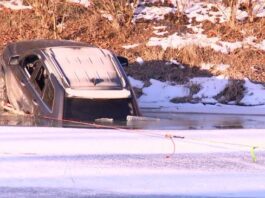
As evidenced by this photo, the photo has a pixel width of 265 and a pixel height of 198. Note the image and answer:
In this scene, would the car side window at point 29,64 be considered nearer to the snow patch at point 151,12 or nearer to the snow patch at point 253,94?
the snow patch at point 253,94

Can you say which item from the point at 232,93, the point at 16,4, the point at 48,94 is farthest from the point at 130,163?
the point at 16,4

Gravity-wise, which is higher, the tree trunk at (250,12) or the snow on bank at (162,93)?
the tree trunk at (250,12)

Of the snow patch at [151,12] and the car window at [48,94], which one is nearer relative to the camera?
the car window at [48,94]

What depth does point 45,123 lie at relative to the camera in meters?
10.3

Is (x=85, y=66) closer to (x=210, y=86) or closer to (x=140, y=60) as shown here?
(x=210, y=86)

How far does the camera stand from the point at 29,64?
36.8 feet

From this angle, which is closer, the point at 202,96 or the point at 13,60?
the point at 13,60

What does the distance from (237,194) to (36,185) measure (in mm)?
1909

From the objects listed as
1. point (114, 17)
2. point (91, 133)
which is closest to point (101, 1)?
point (114, 17)

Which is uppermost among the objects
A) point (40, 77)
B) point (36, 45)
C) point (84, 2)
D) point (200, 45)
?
point (36, 45)

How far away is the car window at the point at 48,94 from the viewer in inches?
411

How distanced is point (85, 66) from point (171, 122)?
2171mm

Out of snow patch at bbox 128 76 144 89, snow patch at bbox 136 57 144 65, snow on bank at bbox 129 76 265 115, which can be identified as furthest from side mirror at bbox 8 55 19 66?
snow patch at bbox 136 57 144 65

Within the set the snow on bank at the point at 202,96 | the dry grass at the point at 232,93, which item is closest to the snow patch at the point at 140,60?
the snow on bank at the point at 202,96
